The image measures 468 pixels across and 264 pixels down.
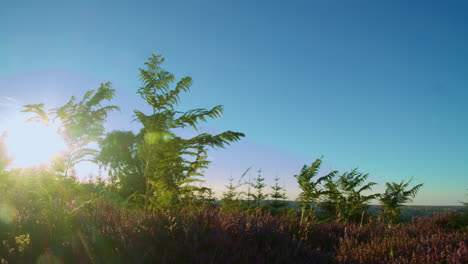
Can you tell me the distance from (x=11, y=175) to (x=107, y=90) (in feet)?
29.1

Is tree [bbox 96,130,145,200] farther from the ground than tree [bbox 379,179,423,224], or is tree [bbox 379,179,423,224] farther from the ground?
tree [bbox 96,130,145,200]

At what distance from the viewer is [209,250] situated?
2.32m

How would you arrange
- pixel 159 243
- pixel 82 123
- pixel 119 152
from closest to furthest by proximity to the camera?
pixel 159 243, pixel 82 123, pixel 119 152

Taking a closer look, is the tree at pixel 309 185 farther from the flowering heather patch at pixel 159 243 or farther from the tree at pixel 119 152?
the tree at pixel 119 152

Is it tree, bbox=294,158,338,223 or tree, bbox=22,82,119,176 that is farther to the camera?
tree, bbox=22,82,119,176

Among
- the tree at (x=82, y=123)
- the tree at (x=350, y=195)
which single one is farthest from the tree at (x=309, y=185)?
the tree at (x=82, y=123)

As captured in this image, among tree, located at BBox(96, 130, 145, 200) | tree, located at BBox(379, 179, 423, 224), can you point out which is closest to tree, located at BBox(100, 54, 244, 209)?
tree, located at BBox(379, 179, 423, 224)

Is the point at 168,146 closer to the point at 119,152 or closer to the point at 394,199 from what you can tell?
the point at 394,199

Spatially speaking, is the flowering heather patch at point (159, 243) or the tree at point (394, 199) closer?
the flowering heather patch at point (159, 243)

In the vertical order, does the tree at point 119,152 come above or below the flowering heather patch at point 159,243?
above

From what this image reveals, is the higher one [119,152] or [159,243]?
[119,152]

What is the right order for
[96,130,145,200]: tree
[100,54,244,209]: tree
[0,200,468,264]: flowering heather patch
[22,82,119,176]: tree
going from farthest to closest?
[96,130,145,200]: tree
[22,82,119,176]: tree
[100,54,244,209]: tree
[0,200,468,264]: flowering heather patch

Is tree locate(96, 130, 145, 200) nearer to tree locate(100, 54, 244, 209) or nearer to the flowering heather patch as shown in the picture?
tree locate(100, 54, 244, 209)

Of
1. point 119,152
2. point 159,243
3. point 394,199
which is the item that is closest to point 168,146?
point 159,243
